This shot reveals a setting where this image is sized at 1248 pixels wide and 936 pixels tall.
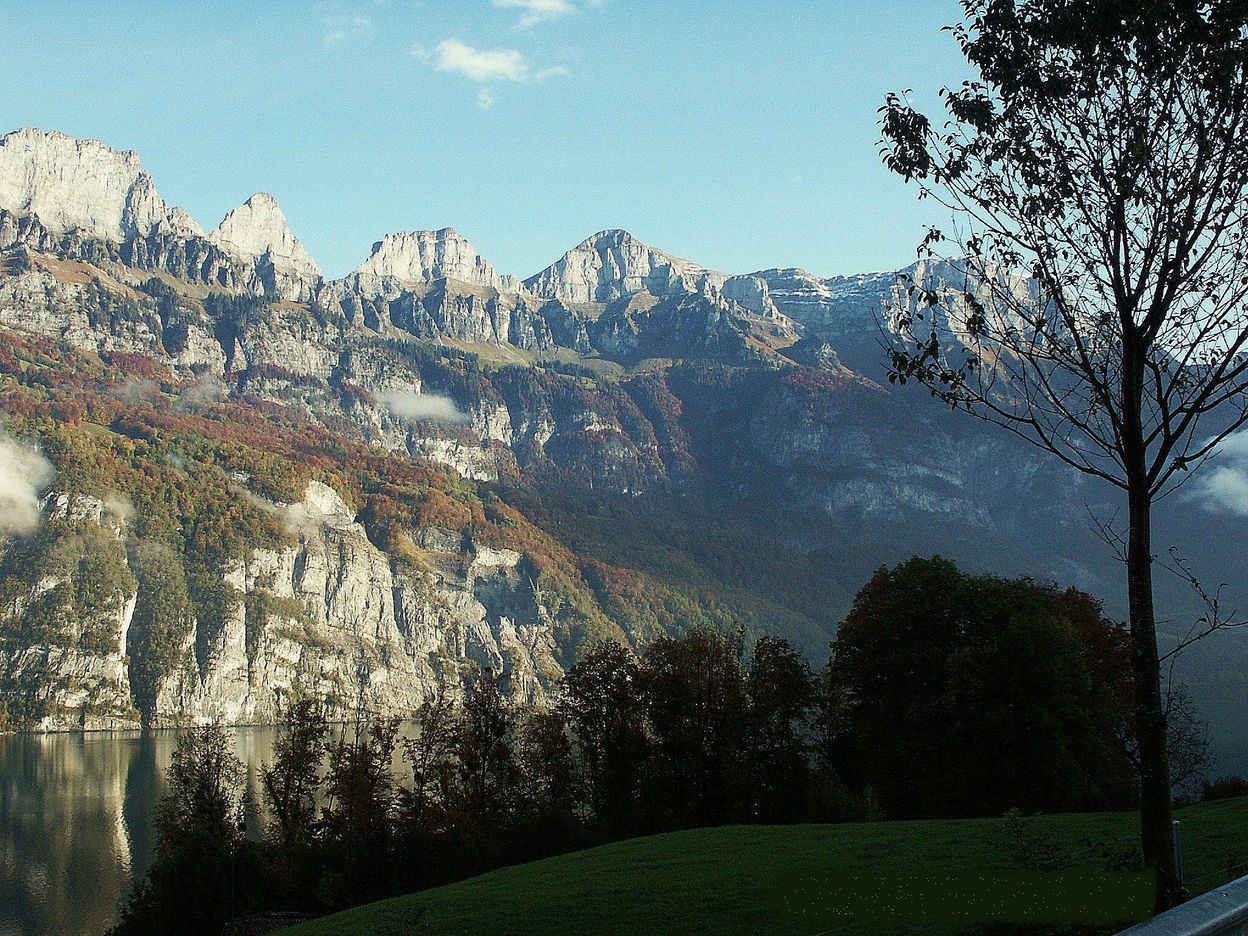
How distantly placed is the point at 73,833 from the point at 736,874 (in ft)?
265

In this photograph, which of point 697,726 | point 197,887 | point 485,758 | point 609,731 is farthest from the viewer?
point 485,758

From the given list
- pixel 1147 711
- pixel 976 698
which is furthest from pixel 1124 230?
pixel 976 698

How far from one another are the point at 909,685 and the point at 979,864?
90.0ft

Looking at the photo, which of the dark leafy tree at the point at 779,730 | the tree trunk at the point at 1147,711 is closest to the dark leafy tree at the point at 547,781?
the dark leafy tree at the point at 779,730

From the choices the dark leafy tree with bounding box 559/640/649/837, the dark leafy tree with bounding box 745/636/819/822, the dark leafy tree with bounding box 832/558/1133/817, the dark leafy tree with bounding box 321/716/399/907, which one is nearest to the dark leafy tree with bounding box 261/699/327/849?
the dark leafy tree with bounding box 321/716/399/907

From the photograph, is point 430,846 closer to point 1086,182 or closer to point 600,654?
point 600,654

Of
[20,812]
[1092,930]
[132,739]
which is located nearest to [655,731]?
[1092,930]

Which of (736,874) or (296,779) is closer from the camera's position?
(736,874)

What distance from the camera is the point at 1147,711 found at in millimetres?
13172

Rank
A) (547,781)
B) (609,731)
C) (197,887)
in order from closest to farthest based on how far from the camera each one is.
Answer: (197,887), (609,731), (547,781)

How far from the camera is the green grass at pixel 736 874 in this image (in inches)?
743

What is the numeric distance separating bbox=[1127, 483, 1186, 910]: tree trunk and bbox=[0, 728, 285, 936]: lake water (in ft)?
193

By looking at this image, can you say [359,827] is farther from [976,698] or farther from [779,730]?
[976,698]

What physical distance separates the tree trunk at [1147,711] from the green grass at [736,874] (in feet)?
7.15
